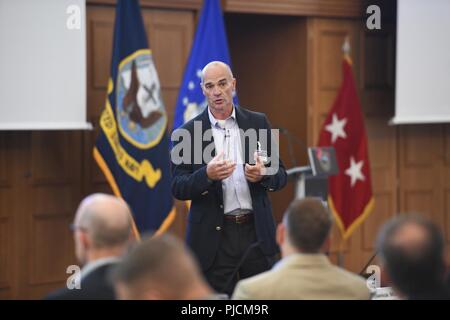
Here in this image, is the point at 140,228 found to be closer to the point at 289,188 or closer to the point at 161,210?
the point at 161,210

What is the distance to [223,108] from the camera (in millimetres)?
3785

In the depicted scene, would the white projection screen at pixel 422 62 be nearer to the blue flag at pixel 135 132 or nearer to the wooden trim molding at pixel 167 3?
the wooden trim molding at pixel 167 3

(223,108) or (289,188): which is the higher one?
(223,108)

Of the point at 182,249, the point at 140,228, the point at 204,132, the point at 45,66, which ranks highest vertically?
the point at 45,66

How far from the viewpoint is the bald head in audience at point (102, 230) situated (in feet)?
7.66

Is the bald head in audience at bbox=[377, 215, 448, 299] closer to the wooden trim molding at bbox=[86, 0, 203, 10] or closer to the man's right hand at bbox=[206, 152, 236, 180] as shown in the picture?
the man's right hand at bbox=[206, 152, 236, 180]

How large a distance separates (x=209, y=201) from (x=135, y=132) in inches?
89.5

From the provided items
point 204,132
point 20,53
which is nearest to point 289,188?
point 20,53

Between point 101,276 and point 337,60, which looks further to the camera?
point 337,60

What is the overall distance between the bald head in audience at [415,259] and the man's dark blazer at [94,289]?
791mm

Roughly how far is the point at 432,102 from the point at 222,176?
4146 mm

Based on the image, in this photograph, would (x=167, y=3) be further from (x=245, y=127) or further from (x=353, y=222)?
(x=245, y=127)

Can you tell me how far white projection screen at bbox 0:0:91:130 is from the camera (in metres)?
5.63

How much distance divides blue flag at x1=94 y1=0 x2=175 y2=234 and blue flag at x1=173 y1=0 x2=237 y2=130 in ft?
0.67
